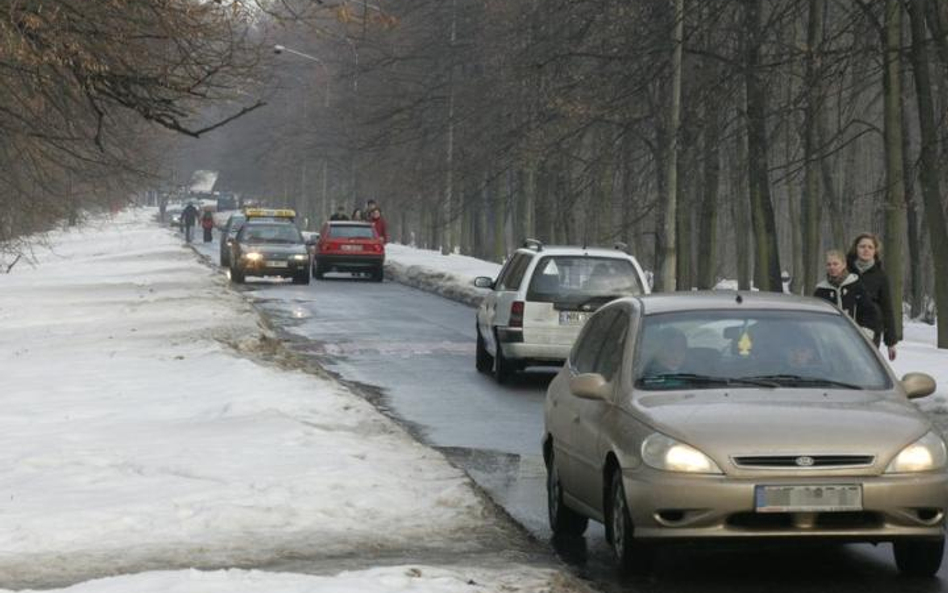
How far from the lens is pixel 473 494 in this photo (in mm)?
11531

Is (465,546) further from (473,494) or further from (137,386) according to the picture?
(137,386)

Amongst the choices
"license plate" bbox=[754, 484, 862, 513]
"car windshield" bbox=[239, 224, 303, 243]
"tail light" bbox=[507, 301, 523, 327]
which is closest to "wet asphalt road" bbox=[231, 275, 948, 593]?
"license plate" bbox=[754, 484, 862, 513]

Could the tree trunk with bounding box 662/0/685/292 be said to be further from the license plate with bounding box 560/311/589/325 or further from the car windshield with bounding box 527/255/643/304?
the license plate with bounding box 560/311/589/325

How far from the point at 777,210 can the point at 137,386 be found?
2797 inches

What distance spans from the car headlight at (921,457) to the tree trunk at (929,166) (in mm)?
17109

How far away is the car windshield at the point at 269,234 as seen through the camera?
48.0 meters

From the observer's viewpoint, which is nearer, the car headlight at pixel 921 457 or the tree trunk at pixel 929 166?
the car headlight at pixel 921 457

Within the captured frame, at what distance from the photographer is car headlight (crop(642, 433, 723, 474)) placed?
8672 mm

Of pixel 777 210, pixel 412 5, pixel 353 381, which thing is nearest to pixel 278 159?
pixel 777 210

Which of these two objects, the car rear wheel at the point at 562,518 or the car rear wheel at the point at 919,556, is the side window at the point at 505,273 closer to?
the car rear wheel at the point at 562,518

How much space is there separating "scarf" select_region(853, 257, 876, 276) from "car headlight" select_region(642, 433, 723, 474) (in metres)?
7.58

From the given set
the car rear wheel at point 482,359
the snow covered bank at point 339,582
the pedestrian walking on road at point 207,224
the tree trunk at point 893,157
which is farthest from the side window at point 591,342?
the pedestrian walking on road at point 207,224

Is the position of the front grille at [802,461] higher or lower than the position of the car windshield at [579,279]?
lower

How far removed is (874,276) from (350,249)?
35.9m
